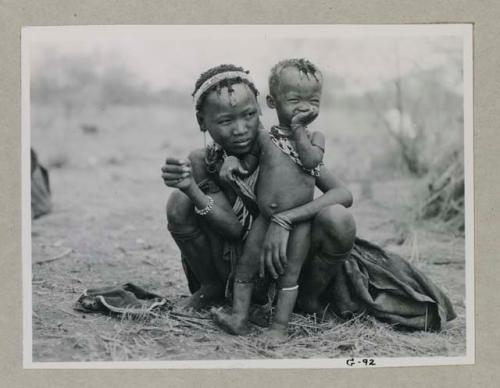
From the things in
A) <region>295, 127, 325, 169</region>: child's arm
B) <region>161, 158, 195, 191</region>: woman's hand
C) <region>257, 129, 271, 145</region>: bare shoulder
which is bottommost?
<region>161, 158, 195, 191</region>: woman's hand

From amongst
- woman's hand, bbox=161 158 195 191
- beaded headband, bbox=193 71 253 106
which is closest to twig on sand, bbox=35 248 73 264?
woman's hand, bbox=161 158 195 191

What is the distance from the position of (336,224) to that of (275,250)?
32 cm

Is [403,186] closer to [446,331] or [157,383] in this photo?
[446,331]

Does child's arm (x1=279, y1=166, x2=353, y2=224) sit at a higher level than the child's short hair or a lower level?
lower

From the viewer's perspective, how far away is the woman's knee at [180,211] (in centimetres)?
370

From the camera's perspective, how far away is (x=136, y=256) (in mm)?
5371

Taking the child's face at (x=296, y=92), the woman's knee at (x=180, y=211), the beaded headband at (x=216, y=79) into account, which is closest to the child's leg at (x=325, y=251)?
the child's face at (x=296, y=92)

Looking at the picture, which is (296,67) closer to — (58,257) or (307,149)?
(307,149)

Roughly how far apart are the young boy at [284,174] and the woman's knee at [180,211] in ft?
0.94

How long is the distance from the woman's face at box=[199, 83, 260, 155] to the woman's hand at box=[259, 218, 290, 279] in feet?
1.40

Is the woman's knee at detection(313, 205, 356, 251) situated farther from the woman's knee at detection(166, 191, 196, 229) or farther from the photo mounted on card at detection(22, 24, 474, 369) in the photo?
the woman's knee at detection(166, 191, 196, 229)

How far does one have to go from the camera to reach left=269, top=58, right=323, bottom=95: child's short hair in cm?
349

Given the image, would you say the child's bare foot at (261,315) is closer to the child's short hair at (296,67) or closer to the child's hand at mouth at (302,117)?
the child's hand at mouth at (302,117)

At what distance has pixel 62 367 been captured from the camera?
3623 mm
